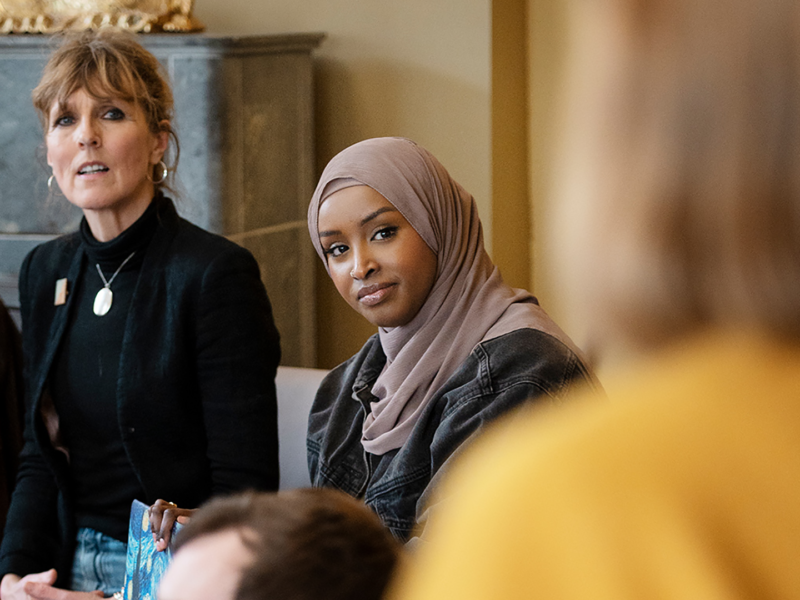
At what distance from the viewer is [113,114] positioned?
2.18 m

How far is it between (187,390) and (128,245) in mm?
355

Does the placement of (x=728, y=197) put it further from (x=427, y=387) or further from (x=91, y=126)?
(x=91, y=126)

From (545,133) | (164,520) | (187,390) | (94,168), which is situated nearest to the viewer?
(545,133)

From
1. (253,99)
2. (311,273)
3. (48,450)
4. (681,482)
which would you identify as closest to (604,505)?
(681,482)

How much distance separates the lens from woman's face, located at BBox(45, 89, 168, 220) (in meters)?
2.15

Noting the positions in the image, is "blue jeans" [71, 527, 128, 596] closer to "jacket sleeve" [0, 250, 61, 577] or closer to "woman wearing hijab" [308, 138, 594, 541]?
"jacket sleeve" [0, 250, 61, 577]

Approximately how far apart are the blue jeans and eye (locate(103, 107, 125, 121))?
90 centimetres

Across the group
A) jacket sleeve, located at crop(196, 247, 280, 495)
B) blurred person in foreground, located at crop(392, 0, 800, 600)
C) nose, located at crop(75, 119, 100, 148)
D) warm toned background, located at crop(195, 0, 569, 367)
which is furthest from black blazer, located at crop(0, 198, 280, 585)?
blurred person in foreground, located at crop(392, 0, 800, 600)

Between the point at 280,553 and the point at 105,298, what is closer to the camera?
the point at 280,553

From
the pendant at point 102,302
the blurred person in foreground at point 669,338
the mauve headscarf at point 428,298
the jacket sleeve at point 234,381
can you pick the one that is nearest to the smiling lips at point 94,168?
the pendant at point 102,302

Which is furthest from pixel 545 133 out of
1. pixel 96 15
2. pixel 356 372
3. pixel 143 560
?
pixel 96 15

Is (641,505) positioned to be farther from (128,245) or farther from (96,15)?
(96,15)

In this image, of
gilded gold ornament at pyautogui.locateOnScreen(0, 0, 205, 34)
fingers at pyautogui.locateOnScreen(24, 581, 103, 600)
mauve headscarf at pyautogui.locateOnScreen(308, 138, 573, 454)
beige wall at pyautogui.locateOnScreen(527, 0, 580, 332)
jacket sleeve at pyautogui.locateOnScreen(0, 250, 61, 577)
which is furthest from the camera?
gilded gold ornament at pyautogui.locateOnScreen(0, 0, 205, 34)

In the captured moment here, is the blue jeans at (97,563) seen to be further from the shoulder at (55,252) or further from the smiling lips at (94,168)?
the smiling lips at (94,168)
